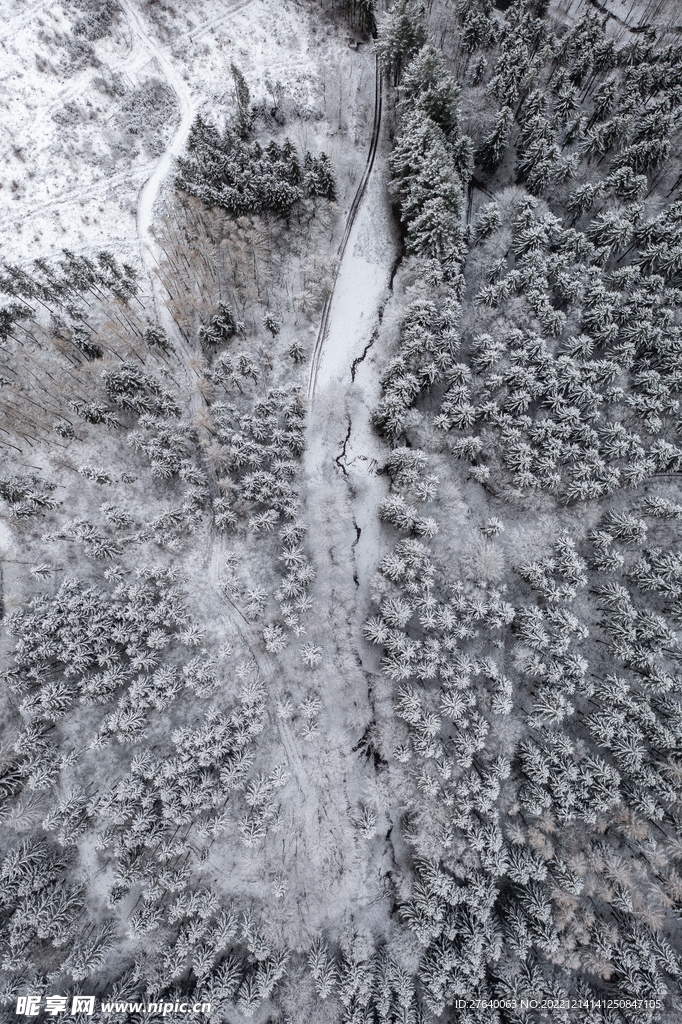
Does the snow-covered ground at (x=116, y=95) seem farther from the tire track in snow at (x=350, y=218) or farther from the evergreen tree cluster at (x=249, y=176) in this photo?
the evergreen tree cluster at (x=249, y=176)

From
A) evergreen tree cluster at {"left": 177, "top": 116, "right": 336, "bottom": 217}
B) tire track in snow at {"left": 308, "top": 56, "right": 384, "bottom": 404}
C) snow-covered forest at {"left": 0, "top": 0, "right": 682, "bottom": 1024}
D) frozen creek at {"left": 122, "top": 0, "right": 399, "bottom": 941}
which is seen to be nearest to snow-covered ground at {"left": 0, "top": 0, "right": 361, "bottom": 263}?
snow-covered forest at {"left": 0, "top": 0, "right": 682, "bottom": 1024}

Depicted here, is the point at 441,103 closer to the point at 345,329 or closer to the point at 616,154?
the point at 616,154

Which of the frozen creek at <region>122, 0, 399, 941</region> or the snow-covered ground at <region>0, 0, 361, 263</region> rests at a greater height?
the snow-covered ground at <region>0, 0, 361, 263</region>

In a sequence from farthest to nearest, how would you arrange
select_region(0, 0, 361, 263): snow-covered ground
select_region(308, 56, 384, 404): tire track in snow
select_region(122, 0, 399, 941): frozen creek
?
select_region(0, 0, 361, 263): snow-covered ground → select_region(308, 56, 384, 404): tire track in snow → select_region(122, 0, 399, 941): frozen creek

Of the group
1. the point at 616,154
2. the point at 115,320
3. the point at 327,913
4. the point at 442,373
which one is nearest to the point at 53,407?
the point at 115,320

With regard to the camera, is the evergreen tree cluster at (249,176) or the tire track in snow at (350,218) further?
the tire track in snow at (350,218)

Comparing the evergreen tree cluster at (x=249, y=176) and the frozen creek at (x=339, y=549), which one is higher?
the evergreen tree cluster at (x=249, y=176)

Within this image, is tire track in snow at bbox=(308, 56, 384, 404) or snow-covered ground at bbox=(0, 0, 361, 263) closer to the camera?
tire track in snow at bbox=(308, 56, 384, 404)

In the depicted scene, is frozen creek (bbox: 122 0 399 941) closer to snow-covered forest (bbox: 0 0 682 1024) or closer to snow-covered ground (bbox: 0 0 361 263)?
snow-covered forest (bbox: 0 0 682 1024)

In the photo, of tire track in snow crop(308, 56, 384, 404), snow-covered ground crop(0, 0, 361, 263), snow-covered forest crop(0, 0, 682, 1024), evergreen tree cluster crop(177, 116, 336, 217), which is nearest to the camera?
snow-covered forest crop(0, 0, 682, 1024)

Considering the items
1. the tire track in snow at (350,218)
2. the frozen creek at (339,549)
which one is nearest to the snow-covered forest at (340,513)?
the frozen creek at (339,549)

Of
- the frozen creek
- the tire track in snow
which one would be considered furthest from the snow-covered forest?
the tire track in snow
